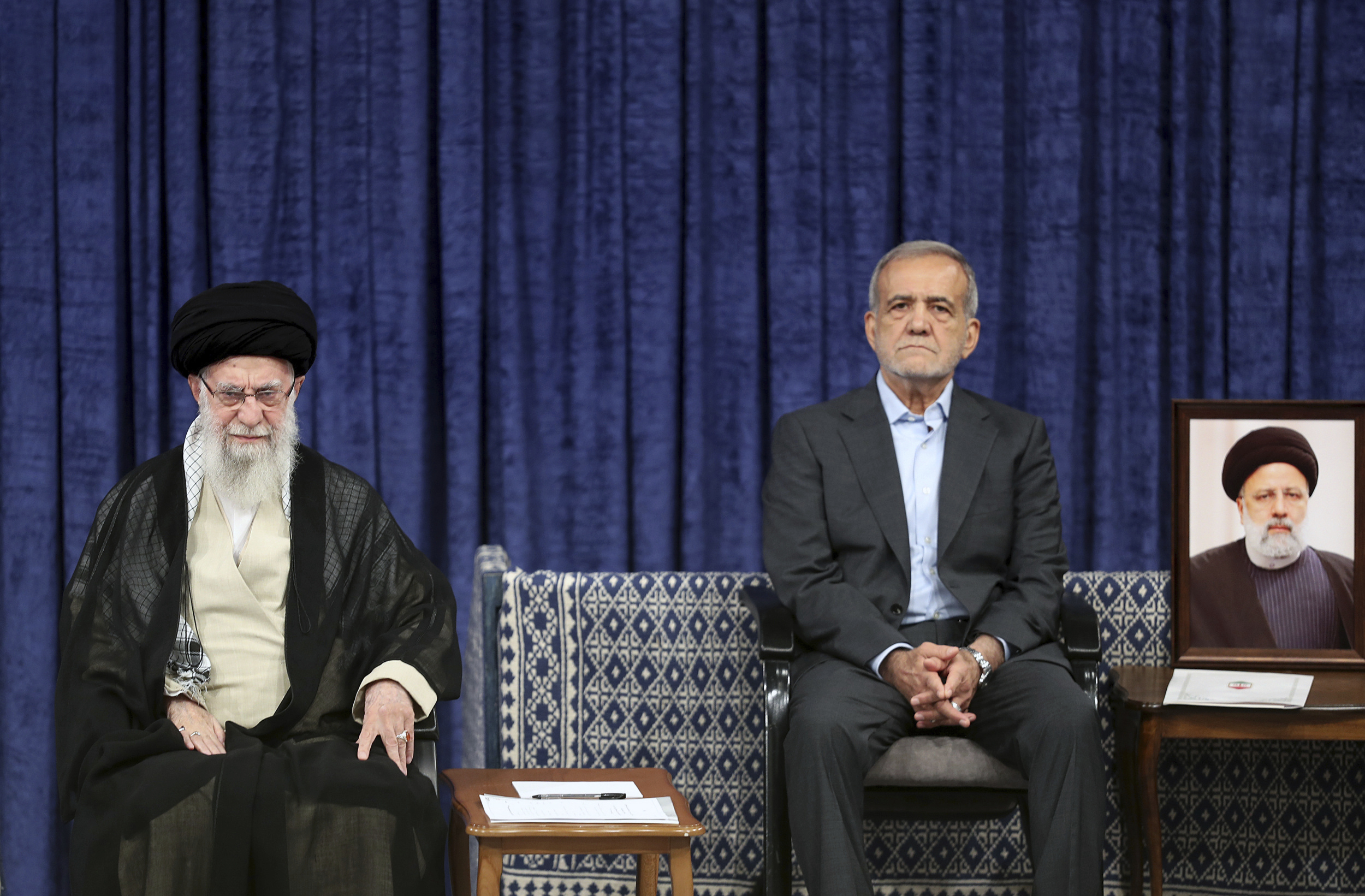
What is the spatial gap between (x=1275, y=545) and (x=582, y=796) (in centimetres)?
169

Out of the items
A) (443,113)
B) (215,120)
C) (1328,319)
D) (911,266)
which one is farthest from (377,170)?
(1328,319)

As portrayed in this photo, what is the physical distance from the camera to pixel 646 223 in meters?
3.80

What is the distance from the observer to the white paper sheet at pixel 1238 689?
8.96 feet

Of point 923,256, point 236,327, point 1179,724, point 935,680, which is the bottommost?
point 1179,724

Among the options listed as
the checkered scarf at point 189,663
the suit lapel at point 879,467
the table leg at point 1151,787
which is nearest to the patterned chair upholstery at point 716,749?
the table leg at point 1151,787

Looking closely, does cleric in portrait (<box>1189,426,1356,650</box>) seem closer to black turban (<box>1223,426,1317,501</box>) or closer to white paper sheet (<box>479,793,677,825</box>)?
black turban (<box>1223,426,1317,501</box>)

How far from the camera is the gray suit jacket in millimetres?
2891

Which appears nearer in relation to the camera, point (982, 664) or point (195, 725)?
point (195, 725)

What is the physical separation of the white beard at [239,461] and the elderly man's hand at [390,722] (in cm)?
49

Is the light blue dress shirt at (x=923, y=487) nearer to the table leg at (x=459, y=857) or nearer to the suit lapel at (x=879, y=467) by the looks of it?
the suit lapel at (x=879, y=467)

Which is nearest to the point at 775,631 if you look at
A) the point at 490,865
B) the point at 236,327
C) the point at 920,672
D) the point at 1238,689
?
the point at 920,672

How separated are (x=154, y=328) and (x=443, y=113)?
3.46ft

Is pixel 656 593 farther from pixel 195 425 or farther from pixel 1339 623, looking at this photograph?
pixel 1339 623

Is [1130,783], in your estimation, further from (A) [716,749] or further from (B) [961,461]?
(A) [716,749]
